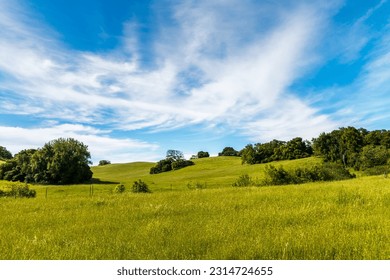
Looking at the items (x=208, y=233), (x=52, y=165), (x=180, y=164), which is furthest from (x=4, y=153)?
(x=208, y=233)

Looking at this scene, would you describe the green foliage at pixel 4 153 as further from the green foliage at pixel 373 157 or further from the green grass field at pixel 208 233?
the green grass field at pixel 208 233

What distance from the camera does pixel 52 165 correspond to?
96.6m

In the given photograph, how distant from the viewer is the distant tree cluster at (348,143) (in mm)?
104062

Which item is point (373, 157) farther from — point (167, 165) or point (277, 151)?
point (167, 165)

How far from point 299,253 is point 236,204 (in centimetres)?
768

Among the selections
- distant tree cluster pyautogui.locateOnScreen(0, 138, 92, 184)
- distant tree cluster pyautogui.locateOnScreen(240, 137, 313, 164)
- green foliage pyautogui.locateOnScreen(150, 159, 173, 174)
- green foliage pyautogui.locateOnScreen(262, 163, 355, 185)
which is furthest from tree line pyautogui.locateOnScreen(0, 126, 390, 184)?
green foliage pyautogui.locateOnScreen(150, 159, 173, 174)

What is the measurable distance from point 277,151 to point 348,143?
37.1m

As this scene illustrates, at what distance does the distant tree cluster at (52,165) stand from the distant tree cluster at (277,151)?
75.2 meters

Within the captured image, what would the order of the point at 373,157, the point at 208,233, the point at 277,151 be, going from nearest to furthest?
the point at 208,233, the point at 373,157, the point at 277,151

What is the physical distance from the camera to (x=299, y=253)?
6.70 meters

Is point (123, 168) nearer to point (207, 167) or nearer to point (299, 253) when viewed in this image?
point (207, 167)

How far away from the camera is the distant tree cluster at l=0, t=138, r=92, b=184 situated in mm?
98000

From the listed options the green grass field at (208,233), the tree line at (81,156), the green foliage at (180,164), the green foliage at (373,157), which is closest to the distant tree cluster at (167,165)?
the green foliage at (180,164)
